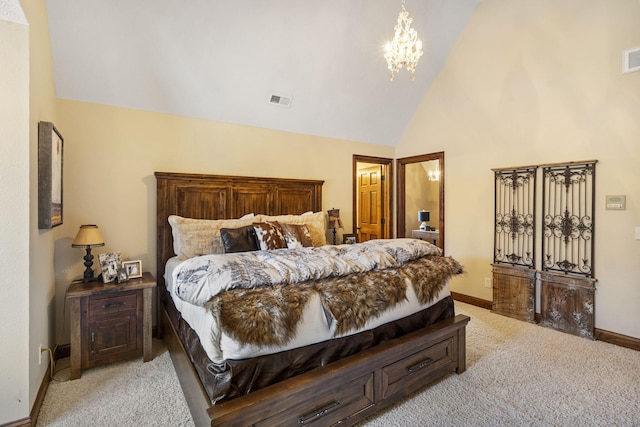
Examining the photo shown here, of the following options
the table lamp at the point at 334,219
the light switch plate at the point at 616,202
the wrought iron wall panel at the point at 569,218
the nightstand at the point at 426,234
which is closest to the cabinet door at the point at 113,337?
the table lamp at the point at 334,219

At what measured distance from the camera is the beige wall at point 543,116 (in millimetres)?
3133

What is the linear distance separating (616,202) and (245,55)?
162 inches

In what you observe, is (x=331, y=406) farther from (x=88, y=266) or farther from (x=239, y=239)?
(x=88, y=266)

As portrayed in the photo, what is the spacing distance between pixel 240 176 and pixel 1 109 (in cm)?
227

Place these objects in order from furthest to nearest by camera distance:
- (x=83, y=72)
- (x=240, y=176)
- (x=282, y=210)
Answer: (x=282, y=210) < (x=240, y=176) < (x=83, y=72)

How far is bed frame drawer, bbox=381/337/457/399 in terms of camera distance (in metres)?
2.10

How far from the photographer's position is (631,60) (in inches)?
120

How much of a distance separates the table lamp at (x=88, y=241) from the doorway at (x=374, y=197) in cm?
342

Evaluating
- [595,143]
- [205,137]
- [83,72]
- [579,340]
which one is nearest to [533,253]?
[579,340]

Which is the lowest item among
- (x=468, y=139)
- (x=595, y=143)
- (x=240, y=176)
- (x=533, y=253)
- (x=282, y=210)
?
(x=533, y=253)

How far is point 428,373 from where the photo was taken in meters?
2.34

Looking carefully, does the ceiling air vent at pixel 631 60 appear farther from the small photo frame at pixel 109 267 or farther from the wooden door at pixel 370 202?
the small photo frame at pixel 109 267

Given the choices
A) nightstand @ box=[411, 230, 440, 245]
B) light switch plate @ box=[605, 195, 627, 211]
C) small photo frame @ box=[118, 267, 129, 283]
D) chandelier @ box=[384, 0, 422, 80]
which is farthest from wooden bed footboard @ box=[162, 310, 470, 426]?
nightstand @ box=[411, 230, 440, 245]

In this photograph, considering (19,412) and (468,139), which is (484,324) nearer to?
(468,139)
